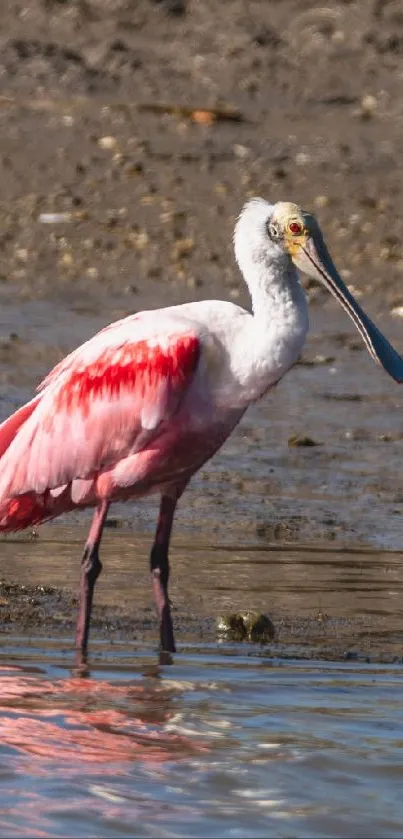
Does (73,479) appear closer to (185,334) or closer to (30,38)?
(185,334)

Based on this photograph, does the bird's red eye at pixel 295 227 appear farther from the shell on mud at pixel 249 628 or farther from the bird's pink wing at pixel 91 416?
the shell on mud at pixel 249 628

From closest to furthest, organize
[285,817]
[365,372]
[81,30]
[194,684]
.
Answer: [285,817] → [194,684] → [365,372] → [81,30]

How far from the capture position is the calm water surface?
5.94m

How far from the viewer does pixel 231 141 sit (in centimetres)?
1477

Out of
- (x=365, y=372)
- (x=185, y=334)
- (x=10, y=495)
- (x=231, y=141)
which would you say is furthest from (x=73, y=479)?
(x=231, y=141)

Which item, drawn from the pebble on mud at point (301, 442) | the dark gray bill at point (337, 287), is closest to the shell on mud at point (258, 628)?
the dark gray bill at point (337, 287)

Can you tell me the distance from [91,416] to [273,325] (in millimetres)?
809

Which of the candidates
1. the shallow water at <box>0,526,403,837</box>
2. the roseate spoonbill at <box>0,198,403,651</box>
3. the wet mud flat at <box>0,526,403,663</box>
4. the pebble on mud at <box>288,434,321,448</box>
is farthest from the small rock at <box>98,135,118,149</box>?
the roseate spoonbill at <box>0,198,403,651</box>

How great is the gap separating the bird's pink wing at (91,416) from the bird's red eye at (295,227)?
1.87 ft

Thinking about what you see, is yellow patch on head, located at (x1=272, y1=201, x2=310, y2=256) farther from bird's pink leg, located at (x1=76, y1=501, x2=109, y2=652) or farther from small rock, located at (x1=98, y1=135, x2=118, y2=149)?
small rock, located at (x1=98, y1=135, x2=118, y2=149)

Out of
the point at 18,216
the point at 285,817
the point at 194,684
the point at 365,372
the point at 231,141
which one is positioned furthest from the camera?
the point at 231,141

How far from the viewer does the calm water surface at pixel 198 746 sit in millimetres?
5938

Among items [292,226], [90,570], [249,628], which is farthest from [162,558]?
[292,226]

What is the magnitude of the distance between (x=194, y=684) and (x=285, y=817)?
116 cm
